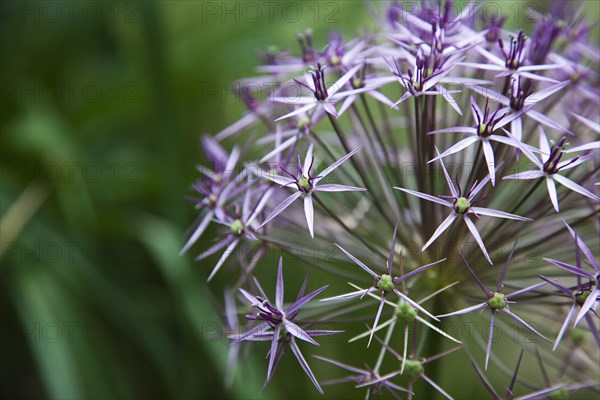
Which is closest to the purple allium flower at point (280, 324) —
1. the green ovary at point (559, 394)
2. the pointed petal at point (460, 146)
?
the pointed petal at point (460, 146)

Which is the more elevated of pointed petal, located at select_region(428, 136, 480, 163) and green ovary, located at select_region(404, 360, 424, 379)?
pointed petal, located at select_region(428, 136, 480, 163)

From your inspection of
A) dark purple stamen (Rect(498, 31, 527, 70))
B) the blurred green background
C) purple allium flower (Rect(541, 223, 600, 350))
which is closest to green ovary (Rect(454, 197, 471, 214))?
purple allium flower (Rect(541, 223, 600, 350))

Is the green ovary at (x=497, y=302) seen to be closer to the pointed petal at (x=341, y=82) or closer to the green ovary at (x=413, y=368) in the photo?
the green ovary at (x=413, y=368)

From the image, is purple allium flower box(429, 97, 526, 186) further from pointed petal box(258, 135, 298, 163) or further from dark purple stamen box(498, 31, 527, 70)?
pointed petal box(258, 135, 298, 163)

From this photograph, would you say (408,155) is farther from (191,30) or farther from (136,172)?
(191,30)

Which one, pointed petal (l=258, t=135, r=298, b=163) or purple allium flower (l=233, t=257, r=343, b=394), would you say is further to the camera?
pointed petal (l=258, t=135, r=298, b=163)

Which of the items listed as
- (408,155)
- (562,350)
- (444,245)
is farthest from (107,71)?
(562,350)
